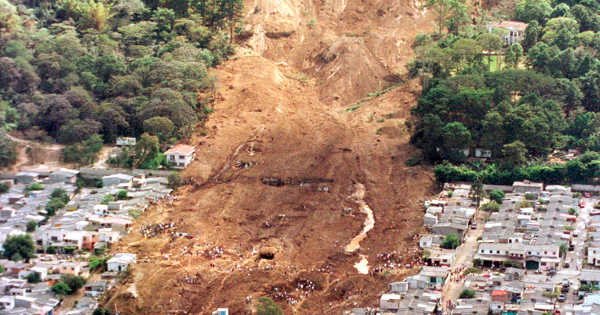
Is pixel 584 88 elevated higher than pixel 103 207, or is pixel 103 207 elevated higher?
pixel 584 88

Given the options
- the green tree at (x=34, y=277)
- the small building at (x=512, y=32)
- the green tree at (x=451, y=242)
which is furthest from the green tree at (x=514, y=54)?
the green tree at (x=34, y=277)

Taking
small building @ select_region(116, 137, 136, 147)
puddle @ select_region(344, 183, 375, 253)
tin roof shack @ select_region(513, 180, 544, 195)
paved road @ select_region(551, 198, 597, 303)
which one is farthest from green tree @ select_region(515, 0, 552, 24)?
small building @ select_region(116, 137, 136, 147)

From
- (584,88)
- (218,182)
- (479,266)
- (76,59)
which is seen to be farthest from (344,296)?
(76,59)

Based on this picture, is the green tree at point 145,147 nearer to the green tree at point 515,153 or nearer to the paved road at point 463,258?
the paved road at point 463,258

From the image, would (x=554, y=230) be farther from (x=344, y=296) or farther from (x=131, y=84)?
(x=131, y=84)

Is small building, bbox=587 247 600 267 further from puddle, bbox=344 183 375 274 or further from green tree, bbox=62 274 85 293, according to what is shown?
green tree, bbox=62 274 85 293

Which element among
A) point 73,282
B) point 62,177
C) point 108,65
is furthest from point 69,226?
point 108,65
